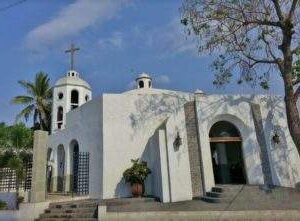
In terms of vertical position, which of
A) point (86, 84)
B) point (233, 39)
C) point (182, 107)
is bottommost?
point (182, 107)

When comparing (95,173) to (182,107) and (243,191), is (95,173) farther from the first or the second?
(243,191)

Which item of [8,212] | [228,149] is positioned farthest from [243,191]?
[8,212]

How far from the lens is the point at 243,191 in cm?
1289

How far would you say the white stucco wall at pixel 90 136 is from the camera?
15.2 metres

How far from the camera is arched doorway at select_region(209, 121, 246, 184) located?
1535 centimetres

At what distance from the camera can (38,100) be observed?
28844 millimetres

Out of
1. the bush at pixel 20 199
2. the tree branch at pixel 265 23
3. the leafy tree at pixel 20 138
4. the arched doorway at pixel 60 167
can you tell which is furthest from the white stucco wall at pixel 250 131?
the leafy tree at pixel 20 138

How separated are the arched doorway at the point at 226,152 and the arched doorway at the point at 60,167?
8.50 m

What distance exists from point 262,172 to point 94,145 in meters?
7.75

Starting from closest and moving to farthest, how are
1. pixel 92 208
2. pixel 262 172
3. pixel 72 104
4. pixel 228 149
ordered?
pixel 92 208 < pixel 262 172 < pixel 228 149 < pixel 72 104

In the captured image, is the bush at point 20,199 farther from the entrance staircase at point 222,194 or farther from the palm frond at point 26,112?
the palm frond at point 26,112

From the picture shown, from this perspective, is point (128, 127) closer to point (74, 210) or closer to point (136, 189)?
point (136, 189)

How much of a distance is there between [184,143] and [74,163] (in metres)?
6.68

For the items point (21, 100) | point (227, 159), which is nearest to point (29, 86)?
point (21, 100)
